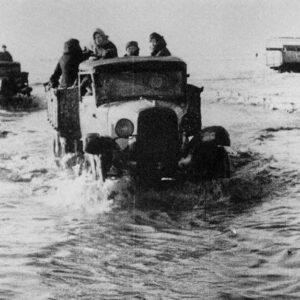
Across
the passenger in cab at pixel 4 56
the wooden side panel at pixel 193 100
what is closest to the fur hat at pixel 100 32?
the wooden side panel at pixel 193 100

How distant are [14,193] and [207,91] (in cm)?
1904

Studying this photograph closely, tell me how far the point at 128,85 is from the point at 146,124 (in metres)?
0.95

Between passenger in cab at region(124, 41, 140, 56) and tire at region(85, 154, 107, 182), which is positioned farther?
passenger in cab at region(124, 41, 140, 56)

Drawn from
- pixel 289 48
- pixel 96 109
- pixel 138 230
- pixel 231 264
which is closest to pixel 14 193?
pixel 96 109

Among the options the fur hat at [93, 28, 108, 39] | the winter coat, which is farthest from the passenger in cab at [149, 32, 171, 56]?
the fur hat at [93, 28, 108, 39]

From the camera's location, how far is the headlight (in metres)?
8.08

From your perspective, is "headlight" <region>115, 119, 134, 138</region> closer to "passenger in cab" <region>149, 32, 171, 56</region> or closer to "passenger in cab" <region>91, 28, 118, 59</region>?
"passenger in cab" <region>149, 32, 171, 56</region>

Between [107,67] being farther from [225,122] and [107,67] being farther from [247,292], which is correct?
[225,122]

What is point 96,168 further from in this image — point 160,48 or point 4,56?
point 4,56

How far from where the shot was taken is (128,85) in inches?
340

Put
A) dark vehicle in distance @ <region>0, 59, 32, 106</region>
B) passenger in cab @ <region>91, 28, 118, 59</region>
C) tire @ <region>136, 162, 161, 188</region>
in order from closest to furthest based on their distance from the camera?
tire @ <region>136, 162, 161, 188</region>
passenger in cab @ <region>91, 28, 118, 59</region>
dark vehicle in distance @ <region>0, 59, 32, 106</region>

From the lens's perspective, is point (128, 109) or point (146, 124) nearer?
point (146, 124)

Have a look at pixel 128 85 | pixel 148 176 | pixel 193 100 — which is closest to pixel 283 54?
pixel 193 100

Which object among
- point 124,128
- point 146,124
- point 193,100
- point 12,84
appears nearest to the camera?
point 146,124
